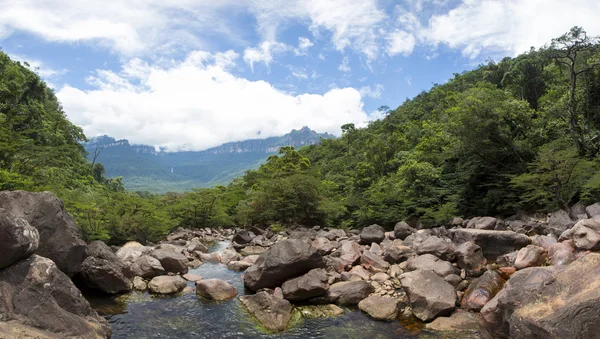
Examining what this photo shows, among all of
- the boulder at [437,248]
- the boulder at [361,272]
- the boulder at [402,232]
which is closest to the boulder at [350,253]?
the boulder at [361,272]

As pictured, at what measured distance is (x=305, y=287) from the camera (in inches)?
493

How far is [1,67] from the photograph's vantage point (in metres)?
38.4

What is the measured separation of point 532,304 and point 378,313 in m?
4.61

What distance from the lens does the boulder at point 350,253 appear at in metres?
16.5

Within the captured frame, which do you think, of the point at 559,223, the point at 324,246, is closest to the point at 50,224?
the point at 324,246

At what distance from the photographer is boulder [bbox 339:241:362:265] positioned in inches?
648

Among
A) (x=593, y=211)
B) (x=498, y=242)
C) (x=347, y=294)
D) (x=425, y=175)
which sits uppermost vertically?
(x=425, y=175)

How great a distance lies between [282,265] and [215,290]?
271 centimetres

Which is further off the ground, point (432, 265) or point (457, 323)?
point (432, 265)

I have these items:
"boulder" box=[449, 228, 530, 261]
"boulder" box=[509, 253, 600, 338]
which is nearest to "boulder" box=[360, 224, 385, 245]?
"boulder" box=[449, 228, 530, 261]

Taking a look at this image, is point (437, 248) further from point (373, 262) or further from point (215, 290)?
point (215, 290)

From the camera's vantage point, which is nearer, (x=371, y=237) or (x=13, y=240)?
(x=13, y=240)

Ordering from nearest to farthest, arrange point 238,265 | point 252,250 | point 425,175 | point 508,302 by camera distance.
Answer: point 508,302, point 238,265, point 252,250, point 425,175

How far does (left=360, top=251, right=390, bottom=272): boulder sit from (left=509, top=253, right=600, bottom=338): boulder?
749 centimetres
